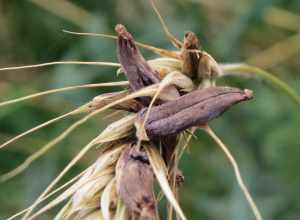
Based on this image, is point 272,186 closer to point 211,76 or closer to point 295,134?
point 295,134

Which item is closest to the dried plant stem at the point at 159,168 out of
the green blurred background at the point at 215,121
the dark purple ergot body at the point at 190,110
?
the dark purple ergot body at the point at 190,110

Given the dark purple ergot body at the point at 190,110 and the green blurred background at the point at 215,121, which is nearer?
the dark purple ergot body at the point at 190,110

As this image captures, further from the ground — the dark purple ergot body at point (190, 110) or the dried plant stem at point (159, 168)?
the dark purple ergot body at point (190, 110)

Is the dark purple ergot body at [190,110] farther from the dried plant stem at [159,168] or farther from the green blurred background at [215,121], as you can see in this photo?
the green blurred background at [215,121]

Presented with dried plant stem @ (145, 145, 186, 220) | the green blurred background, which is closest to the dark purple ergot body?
→ dried plant stem @ (145, 145, 186, 220)

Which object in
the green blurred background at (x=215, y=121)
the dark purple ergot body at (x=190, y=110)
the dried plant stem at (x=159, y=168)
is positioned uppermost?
the green blurred background at (x=215, y=121)

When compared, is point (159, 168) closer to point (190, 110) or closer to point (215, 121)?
point (190, 110)

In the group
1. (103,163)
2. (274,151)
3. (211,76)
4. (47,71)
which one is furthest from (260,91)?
(103,163)

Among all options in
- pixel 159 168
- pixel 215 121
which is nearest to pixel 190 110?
pixel 159 168

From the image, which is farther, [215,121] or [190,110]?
[215,121]
